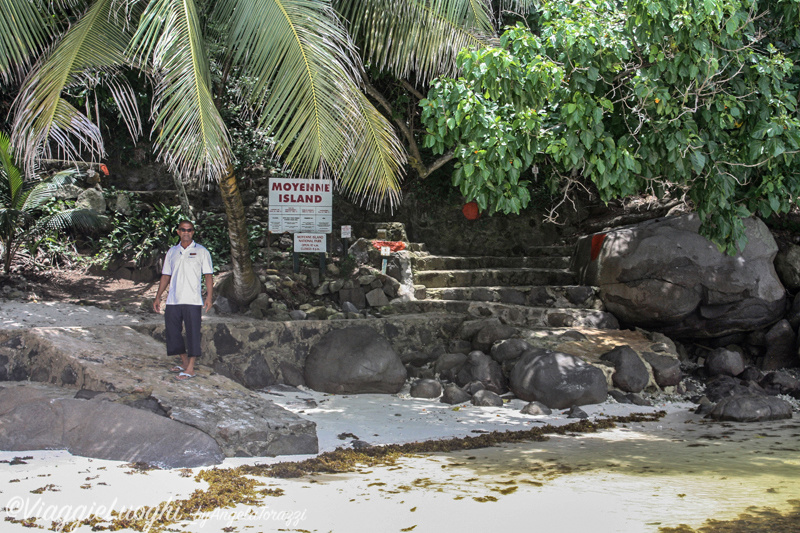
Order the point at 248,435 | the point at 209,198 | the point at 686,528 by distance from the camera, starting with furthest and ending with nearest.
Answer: the point at 209,198 < the point at 248,435 < the point at 686,528

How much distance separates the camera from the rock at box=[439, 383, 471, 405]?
22.5 ft

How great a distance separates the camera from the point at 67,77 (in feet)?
18.9

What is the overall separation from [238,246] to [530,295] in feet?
14.0

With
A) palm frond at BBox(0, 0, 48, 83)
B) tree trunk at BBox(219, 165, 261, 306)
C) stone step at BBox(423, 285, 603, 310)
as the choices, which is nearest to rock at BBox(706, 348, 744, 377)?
stone step at BBox(423, 285, 603, 310)

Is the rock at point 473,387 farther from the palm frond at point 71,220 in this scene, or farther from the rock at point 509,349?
the palm frond at point 71,220

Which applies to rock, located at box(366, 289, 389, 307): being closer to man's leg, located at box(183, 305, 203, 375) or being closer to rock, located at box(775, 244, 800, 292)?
man's leg, located at box(183, 305, 203, 375)

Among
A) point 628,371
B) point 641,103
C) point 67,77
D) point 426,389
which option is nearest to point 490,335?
point 426,389

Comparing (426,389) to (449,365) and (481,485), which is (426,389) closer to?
(449,365)

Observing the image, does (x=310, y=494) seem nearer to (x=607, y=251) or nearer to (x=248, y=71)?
(x=248, y=71)

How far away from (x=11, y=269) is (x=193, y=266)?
433 centimetres

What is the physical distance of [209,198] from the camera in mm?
10891

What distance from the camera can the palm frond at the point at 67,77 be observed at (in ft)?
18.5

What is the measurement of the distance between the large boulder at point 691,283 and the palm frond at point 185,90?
5533 mm

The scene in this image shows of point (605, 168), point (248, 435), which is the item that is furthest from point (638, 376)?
point (248, 435)
